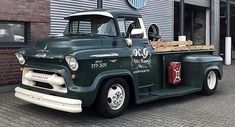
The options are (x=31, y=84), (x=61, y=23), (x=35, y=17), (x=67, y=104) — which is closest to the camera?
(x=67, y=104)

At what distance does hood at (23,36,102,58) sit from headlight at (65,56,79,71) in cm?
10

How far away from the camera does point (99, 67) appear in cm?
702

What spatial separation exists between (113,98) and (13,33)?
4083 millimetres

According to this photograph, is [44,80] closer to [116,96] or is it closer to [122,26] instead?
[116,96]

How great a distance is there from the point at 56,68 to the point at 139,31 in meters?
2.00

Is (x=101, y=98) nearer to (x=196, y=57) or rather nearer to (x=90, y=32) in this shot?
(x=90, y=32)

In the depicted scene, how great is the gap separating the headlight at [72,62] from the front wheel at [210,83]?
14.3 feet

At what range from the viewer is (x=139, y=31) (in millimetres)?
7926

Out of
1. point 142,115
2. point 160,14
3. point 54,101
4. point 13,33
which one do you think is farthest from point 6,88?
point 160,14

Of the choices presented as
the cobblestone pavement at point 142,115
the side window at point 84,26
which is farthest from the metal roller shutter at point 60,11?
the side window at point 84,26

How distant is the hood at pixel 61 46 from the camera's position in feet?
22.3

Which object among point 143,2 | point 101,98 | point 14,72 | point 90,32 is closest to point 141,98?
point 101,98

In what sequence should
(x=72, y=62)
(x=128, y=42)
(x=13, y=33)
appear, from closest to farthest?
(x=72, y=62)
(x=128, y=42)
(x=13, y=33)

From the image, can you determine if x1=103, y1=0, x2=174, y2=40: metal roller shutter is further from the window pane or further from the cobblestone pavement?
the cobblestone pavement
